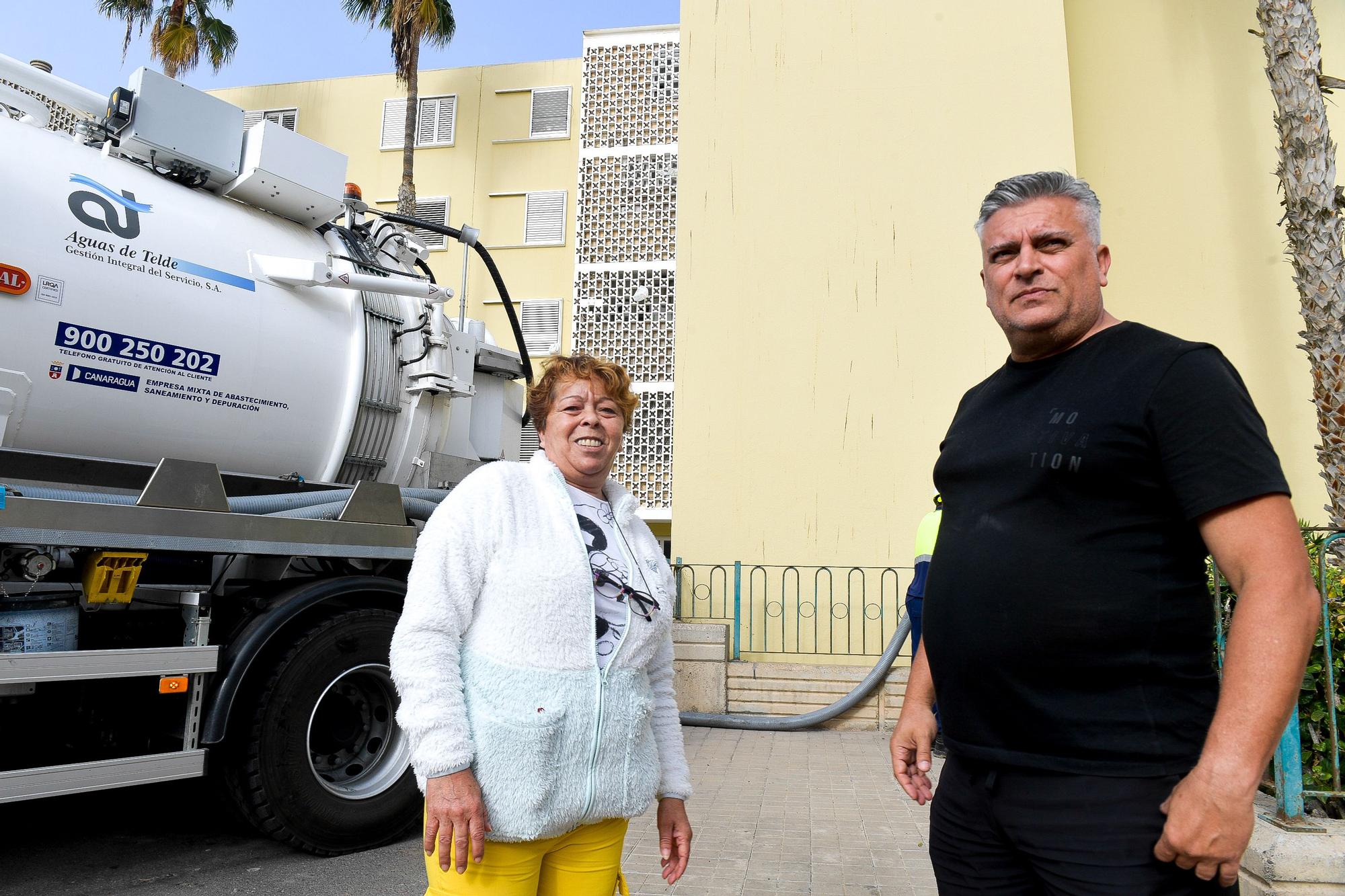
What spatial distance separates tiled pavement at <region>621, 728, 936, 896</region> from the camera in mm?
3984

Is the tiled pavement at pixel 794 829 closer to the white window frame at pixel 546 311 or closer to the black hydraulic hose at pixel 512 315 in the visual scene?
the black hydraulic hose at pixel 512 315

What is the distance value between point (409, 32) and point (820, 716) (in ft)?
51.4

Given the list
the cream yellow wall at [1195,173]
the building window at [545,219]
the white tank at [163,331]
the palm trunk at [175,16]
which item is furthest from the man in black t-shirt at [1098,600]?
the palm trunk at [175,16]

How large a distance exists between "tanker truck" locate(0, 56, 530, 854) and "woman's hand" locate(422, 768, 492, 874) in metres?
2.26

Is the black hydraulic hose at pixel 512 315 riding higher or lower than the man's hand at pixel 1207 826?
higher

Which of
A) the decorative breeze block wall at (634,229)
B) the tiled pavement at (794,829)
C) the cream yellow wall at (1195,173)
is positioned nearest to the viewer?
the tiled pavement at (794,829)

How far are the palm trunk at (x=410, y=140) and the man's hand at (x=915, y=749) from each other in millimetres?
17316

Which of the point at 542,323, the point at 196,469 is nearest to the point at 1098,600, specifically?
the point at 196,469

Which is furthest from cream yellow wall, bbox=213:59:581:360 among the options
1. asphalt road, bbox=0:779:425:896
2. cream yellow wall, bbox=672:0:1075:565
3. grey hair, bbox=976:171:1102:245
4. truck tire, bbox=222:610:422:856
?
grey hair, bbox=976:171:1102:245

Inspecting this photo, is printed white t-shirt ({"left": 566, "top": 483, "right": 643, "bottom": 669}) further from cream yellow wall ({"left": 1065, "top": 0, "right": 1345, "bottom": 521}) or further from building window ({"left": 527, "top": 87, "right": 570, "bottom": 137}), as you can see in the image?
building window ({"left": 527, "top": 87, "right": 570, "bottom": 137})

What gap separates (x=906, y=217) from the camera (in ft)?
31.1

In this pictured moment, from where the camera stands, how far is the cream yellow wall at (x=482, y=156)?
1933 cm

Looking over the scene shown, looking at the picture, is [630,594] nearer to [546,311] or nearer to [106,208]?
[106,208]

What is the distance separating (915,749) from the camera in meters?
2.06
